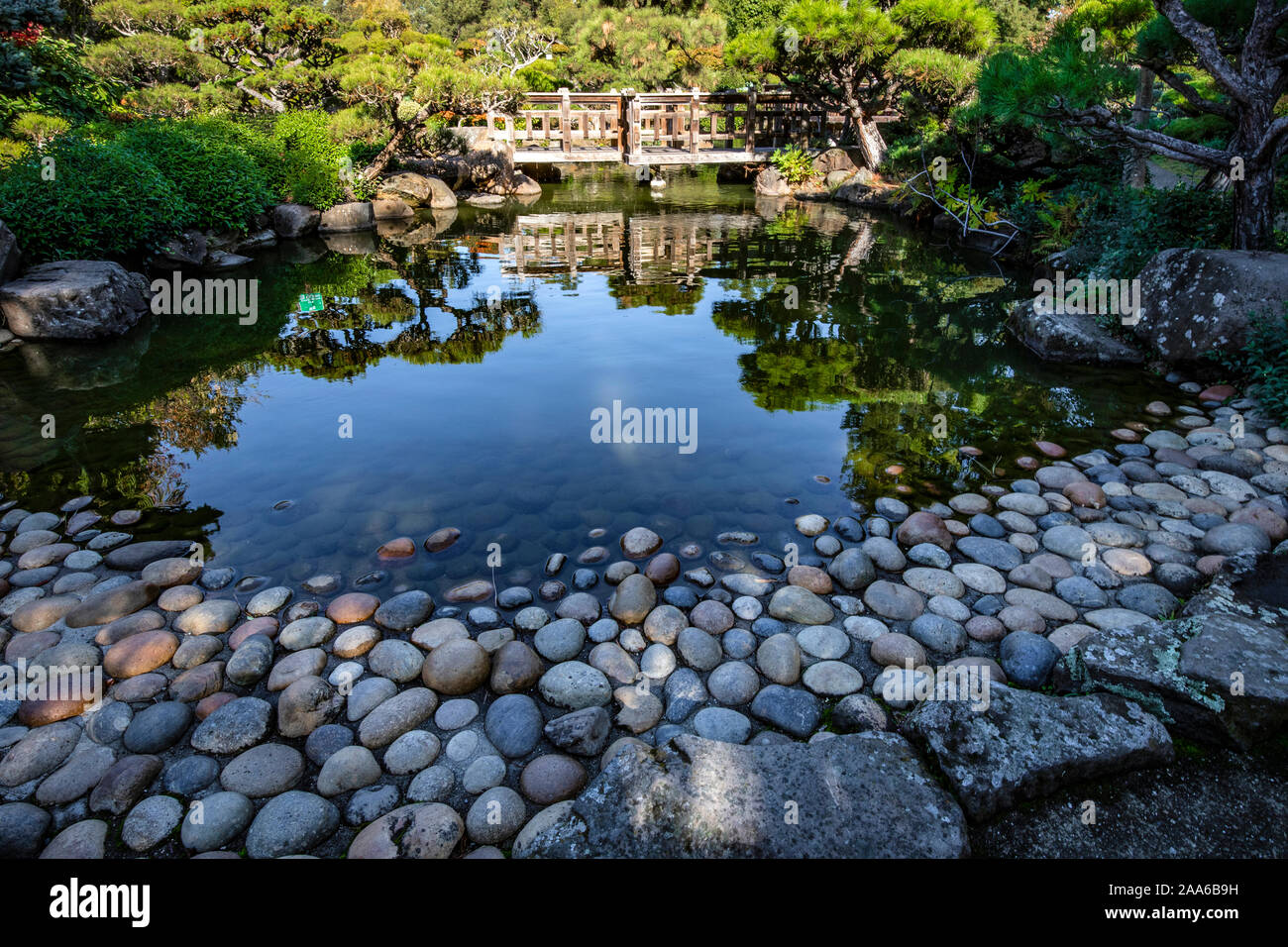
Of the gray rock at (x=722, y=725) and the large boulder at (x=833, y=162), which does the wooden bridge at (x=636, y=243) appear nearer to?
the large boulder at (x=833, y=162)

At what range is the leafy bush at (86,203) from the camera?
9.09 metres

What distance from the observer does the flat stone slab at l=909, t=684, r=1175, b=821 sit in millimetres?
2627

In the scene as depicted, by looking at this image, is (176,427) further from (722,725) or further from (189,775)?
(722,725)

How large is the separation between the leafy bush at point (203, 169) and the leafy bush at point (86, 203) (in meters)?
0.95

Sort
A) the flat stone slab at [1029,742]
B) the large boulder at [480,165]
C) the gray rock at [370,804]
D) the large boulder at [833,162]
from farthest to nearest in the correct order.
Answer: the large boulder at [833,162]
the large boulder at [480,165]
the gray rock at [370,804]
the flat stone slab at [1029,742]

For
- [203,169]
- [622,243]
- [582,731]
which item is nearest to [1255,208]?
[582,731]

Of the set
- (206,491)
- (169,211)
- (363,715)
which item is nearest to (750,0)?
(169,211)

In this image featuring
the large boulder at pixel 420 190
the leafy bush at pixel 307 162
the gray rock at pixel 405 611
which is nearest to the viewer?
the gray rock at pixel 405 611

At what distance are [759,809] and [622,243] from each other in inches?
514

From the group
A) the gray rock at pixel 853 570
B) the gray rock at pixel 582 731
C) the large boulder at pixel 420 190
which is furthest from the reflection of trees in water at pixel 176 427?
the large boulder at pixel 420 190
